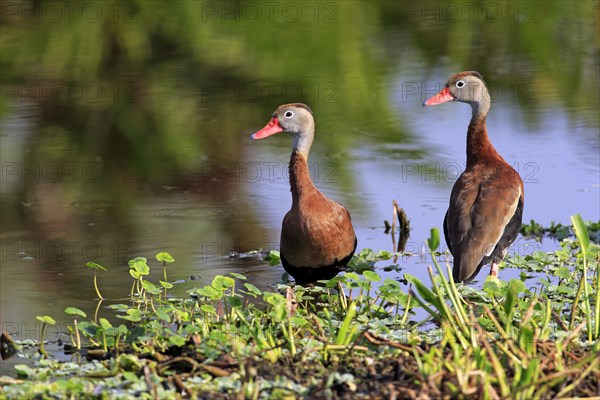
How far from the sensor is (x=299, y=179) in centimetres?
710

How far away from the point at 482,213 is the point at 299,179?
4.03 feet

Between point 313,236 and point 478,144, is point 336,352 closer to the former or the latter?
point 313,236

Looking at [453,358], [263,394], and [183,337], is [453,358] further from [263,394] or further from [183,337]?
[183,337]

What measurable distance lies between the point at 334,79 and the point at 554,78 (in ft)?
8.35

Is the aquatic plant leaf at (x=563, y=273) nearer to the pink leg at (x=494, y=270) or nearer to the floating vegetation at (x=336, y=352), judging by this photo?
the floating vegetation at (x=336, y=352)

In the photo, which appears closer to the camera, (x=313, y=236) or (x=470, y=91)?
(x=313, y=236)

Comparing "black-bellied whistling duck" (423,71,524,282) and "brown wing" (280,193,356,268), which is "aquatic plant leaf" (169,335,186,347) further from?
"brown wing" (280,193,356,268)

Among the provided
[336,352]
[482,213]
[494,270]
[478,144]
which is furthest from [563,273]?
[336,352]

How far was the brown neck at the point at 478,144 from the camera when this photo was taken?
7.14 meters

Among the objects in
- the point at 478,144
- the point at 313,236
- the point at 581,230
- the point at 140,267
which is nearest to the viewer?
the point at 581,230

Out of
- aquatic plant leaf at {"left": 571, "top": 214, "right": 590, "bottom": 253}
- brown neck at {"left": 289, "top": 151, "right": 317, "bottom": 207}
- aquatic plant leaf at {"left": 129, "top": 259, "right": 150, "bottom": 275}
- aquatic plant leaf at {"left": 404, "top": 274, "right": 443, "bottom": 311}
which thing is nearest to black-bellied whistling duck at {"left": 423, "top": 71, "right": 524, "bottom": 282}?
brown neck at {"left": 289, "top": 151, "right": 317, "bottom": 207}

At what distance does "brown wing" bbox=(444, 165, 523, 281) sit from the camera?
6.34 metres

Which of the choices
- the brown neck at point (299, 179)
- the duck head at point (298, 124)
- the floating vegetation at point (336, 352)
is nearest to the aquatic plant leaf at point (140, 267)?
the floating vegetation at point (336, 352)

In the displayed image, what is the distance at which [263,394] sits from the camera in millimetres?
4418
